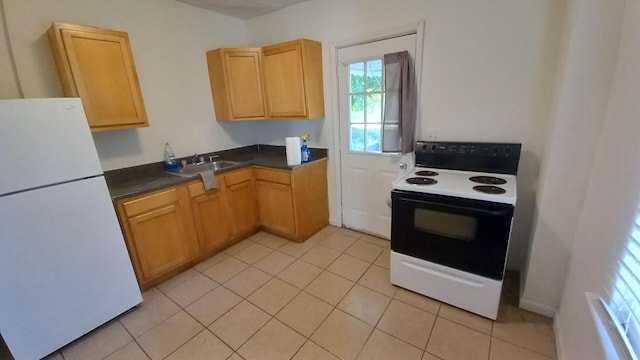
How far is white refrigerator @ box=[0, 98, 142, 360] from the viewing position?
1398 millimetres

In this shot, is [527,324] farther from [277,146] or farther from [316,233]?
[277,146]

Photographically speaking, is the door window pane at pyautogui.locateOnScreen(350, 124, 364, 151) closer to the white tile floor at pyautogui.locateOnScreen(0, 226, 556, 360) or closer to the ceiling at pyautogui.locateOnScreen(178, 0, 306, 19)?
the white tile floor at pyautogui.locateOnScreen(0, 226, 556, 360)

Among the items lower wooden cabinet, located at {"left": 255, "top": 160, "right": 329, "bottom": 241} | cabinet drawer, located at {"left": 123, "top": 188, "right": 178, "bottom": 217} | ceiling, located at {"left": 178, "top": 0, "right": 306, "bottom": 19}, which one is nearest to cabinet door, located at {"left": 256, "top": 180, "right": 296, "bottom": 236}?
lower wooden cabinet, located at {"left": 255, "top": 160, "right": 329, "bottom": 241}

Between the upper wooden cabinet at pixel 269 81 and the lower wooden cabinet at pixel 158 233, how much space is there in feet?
3.83

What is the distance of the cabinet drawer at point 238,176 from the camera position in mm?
2609

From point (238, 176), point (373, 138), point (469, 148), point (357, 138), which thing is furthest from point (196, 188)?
point (469, 148)

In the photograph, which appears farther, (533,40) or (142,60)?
(142,60)

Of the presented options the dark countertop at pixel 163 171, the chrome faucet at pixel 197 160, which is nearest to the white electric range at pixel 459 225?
the dark countertop at pixel 163 171

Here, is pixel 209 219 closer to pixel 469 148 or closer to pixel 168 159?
pixel 168 159

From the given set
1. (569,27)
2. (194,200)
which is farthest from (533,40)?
(194,200)

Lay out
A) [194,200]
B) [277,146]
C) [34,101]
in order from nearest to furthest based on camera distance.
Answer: [34,101] < [194,200] < [277,146]

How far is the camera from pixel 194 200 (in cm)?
236

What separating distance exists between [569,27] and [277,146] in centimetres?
276

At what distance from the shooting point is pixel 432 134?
2.27 meters
